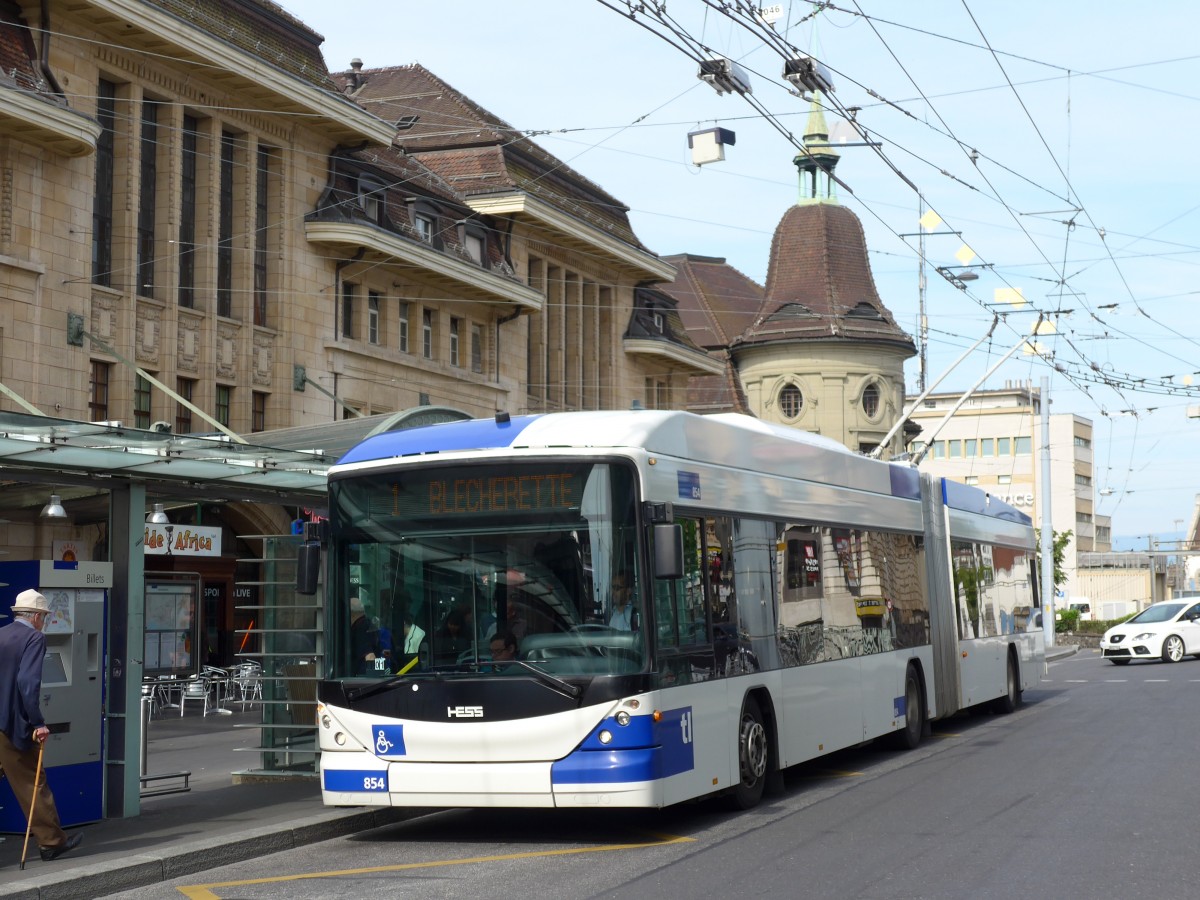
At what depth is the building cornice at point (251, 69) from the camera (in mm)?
26656

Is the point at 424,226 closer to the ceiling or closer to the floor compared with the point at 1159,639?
closer to the ceiling

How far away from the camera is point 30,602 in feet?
34.4

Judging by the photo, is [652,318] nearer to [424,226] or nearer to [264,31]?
[424,226]

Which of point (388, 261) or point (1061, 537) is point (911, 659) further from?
point (1061, 537)

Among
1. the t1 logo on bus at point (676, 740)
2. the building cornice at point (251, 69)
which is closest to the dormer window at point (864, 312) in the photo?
the building cornice at point (251, 69)

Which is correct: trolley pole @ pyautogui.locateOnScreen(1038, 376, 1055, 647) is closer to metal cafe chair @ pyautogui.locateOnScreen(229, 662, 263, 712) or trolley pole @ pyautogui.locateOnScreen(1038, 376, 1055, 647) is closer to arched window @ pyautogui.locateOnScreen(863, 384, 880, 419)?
arched window @ pyautogui.locateOnScreen(863, 384, 880, 419)

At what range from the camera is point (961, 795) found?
1338 cm

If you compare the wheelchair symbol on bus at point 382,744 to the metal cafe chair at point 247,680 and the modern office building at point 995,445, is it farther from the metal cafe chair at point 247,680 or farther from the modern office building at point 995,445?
the modern office building at point 995,445

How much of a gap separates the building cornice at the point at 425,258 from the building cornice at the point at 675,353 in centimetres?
773

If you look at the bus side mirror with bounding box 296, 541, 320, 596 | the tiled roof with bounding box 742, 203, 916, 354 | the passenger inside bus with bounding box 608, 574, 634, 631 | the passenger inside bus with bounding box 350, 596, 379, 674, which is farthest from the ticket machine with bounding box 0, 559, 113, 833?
the tiled roof with bounding box 742, 203, 916, 354

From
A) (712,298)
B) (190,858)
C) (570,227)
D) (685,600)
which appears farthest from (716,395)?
(190,858)

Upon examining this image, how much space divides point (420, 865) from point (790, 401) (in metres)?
58.8

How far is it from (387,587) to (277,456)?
2.58 metres

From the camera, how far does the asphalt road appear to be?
30.6 ft
